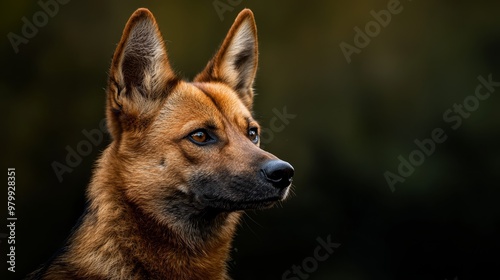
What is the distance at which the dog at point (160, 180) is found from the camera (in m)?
5.20

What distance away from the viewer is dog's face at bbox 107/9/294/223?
535 centimetres

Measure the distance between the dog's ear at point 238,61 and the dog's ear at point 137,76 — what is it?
638 mm

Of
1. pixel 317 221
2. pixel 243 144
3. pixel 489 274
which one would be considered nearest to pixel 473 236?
pixel 489 274

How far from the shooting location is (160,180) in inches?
215

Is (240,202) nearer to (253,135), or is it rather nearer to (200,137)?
(200,137)

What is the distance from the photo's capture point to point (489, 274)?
993 centimetres

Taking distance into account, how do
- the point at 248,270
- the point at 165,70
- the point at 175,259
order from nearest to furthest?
the point at 175,259
the point at 165,70
the point at 248,270

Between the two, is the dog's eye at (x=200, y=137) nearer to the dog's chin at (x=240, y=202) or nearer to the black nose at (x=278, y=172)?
the dog's chin at (x=240, y=202)

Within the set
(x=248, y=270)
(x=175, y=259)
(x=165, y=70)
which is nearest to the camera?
(x=175, y=259)

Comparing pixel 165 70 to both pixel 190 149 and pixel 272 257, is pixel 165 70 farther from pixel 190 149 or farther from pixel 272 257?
pixel 272 257

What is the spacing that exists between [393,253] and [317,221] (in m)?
1.22

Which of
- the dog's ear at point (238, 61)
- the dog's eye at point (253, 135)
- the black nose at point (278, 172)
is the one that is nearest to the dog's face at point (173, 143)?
the black nose at point (278, 172)

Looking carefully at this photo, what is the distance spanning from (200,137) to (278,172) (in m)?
0.73

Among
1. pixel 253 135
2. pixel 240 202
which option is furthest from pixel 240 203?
pixel 253 135
